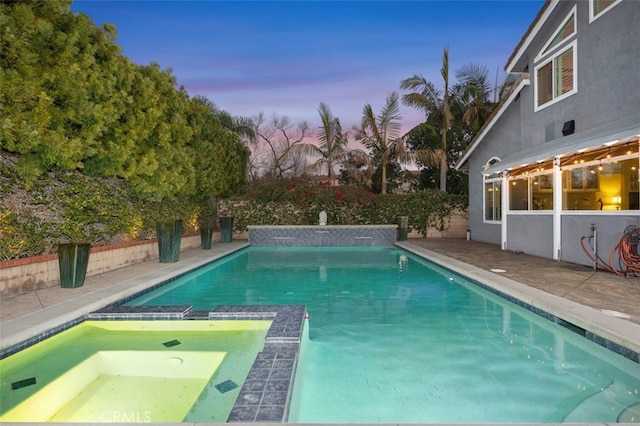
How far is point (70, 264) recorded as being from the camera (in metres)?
6.68

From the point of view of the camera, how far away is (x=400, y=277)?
9.37 m

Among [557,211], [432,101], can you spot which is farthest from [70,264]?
[432,101]

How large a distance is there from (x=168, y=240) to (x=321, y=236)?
8.01m

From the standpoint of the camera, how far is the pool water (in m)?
3.23

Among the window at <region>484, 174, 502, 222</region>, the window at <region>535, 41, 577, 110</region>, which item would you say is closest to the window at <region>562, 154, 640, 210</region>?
the window at <region>535, 41, 577, 110</region>

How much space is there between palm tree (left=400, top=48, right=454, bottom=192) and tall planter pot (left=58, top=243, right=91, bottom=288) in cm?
1702

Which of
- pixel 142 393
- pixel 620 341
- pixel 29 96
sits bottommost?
pixel 142 393

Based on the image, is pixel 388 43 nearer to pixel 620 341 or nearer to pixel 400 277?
pixel 400 277

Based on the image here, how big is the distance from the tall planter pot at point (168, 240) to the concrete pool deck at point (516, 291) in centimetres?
43

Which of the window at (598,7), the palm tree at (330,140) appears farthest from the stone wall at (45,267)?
the palm tree at (330,140)

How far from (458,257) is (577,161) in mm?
3762

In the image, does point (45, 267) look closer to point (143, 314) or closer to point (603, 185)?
point (143, 314)

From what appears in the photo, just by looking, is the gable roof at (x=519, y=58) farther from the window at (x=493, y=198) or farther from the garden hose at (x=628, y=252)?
the garden hose at (x=628, y=252)

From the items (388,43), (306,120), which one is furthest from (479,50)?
(306,120)
